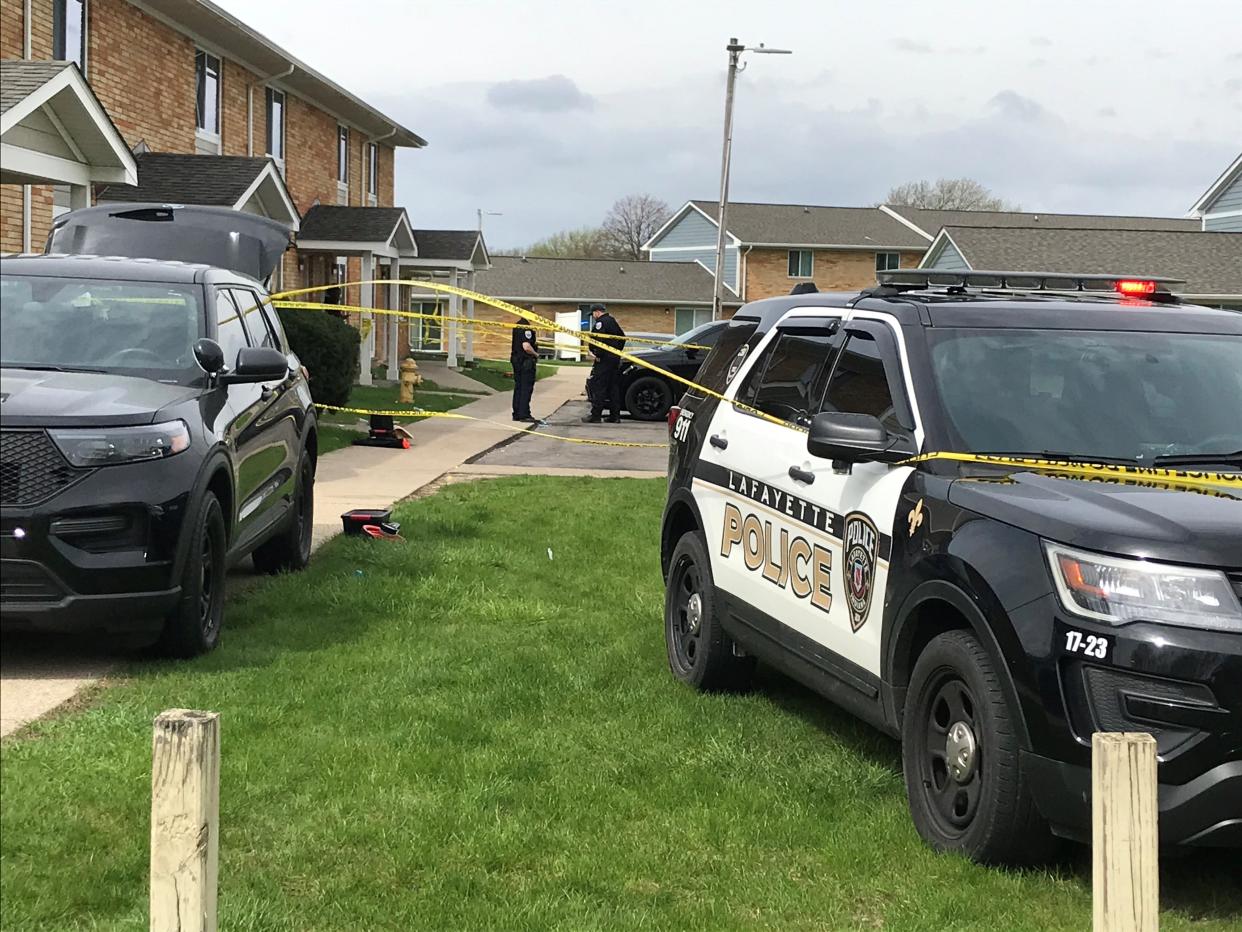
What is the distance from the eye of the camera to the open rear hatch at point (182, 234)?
9.35 meters

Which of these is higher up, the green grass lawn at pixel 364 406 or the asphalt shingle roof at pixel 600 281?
the asphalt shingle roof at pixel 600 281

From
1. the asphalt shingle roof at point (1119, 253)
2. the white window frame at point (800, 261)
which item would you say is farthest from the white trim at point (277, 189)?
the white window frame at point (800, 261)

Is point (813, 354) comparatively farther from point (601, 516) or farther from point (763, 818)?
point (601, 516)

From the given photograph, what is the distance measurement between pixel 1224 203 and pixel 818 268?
→ 1962 centimetres

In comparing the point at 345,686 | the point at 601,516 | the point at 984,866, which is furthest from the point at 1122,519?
the point at 601,516

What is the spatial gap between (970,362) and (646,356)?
665 inches

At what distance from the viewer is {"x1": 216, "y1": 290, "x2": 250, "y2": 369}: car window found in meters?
3.57

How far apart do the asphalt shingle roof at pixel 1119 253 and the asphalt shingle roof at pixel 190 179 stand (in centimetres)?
2186

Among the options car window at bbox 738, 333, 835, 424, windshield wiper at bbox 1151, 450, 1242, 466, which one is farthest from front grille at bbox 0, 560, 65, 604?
car window at bbox 738, 333, 835, 424

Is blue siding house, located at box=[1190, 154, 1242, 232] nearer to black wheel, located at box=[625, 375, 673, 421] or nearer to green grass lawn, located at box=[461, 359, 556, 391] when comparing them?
green grass lawn, located at box=[461, 359, 556, 391]

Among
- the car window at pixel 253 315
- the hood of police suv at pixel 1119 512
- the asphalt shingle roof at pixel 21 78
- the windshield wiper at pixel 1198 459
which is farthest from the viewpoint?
the asphalt shingle roof at pixel 21 78

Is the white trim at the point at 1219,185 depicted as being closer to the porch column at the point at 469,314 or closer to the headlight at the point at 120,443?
the porch column at the point at 469,314

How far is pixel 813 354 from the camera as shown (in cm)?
556

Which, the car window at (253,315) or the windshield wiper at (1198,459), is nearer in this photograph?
the windshield wiper at (1198,459)
